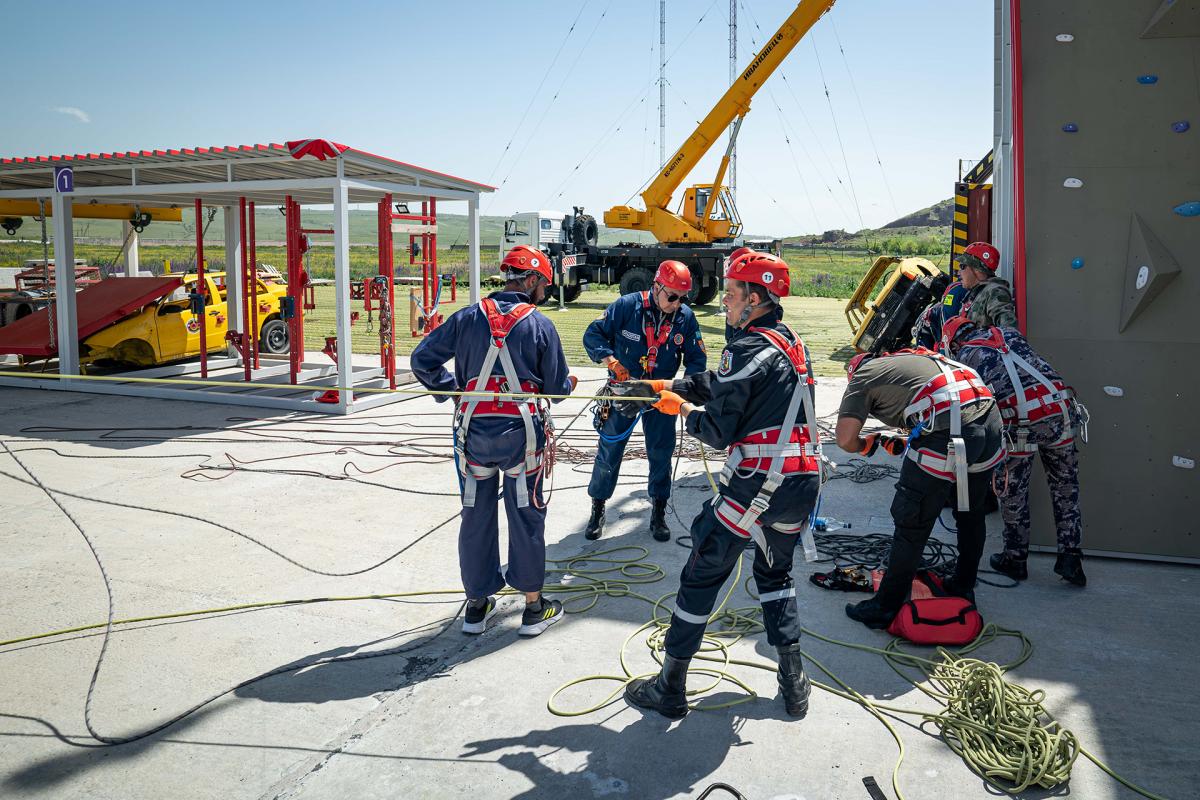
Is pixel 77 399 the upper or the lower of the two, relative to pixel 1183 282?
lower

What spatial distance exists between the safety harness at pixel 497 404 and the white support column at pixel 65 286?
34.0 feet

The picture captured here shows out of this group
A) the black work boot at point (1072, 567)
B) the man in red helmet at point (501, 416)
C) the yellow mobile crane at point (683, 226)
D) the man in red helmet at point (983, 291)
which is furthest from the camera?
the yellow mobile crane at point (683, 226)

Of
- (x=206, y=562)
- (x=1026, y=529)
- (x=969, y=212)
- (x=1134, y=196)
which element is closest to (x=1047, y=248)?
(x=1134, y=196)

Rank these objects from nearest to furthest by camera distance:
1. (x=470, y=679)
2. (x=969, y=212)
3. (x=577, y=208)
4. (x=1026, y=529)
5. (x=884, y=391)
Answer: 1. (x=470, y=679)
2. (x=884, y=391)
3. (x=1026, y=529)
4. (x=969, y=212)
5. (x=577, y=208)

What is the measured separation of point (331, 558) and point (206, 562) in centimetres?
78

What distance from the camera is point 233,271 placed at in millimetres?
14562

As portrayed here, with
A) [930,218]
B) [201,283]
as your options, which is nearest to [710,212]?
[201,283]

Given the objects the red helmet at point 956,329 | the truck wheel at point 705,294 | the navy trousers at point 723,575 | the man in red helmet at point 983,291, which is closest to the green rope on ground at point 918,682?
the navy trousers at point 723,575

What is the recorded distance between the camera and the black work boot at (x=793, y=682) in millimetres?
3805

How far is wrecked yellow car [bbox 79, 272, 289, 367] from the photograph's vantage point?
12.9 metres

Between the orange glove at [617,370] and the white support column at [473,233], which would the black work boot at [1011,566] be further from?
the white support column at [473,233]

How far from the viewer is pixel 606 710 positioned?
3.87 m

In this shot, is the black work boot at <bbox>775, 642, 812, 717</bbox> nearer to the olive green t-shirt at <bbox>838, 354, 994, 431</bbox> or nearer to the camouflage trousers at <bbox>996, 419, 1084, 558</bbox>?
the olive green t-shirt at <bbox>838, 354, 994, 431</bbox>

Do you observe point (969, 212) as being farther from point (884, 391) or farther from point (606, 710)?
point (606, 710)
